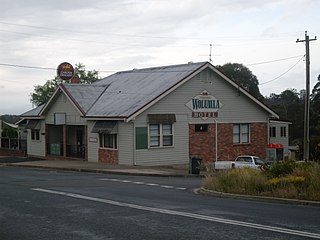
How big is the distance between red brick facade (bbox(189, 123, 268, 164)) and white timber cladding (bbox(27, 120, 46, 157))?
13.2 m

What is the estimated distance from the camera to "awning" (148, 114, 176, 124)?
3772cm

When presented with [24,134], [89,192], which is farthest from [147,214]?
[24,134]

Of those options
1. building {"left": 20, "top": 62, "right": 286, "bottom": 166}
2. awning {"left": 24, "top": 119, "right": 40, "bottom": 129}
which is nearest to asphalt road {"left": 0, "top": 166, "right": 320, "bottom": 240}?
building {"left": 20, "top": 62, "right": 286, "bottom": 166}

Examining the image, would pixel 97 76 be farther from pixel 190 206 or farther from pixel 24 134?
pixel 190 206

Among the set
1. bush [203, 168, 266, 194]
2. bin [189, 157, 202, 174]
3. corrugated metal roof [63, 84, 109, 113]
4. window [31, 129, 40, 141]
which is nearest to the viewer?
bush [203, 168, 266, 194]

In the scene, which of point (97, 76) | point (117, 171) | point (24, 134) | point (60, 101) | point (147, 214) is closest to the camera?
point (147, 214)

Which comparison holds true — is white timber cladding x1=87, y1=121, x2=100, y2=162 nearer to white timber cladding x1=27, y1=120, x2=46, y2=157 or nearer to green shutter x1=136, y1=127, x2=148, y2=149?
green shutter x1=136, y1=127, x2=148, y2=149

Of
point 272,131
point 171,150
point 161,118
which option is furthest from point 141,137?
point 272,131

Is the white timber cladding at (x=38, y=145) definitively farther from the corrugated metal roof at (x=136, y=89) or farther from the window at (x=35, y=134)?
the corrugated metal roof at (x=136, y=89)

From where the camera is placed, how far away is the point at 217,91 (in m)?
41.3

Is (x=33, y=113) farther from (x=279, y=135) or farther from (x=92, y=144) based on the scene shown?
(x=279, y=135)

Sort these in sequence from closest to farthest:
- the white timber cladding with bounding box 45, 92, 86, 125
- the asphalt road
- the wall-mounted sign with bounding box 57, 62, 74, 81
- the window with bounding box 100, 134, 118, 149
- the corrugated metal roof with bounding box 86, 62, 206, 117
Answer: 1. the asphalt road
2. the corrugated metal roof with bounding box 86, 62, 206, 117
3. the window with bounding box 100, 134, 118, 149
4. the white timber cladding with bounding box 45, 92, 86, 125
5. the wall-mounted sign with bounding box 57, 62, 74, 81

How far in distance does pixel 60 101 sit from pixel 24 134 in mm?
11896

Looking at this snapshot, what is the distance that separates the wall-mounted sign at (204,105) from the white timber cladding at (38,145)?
1318 cm
